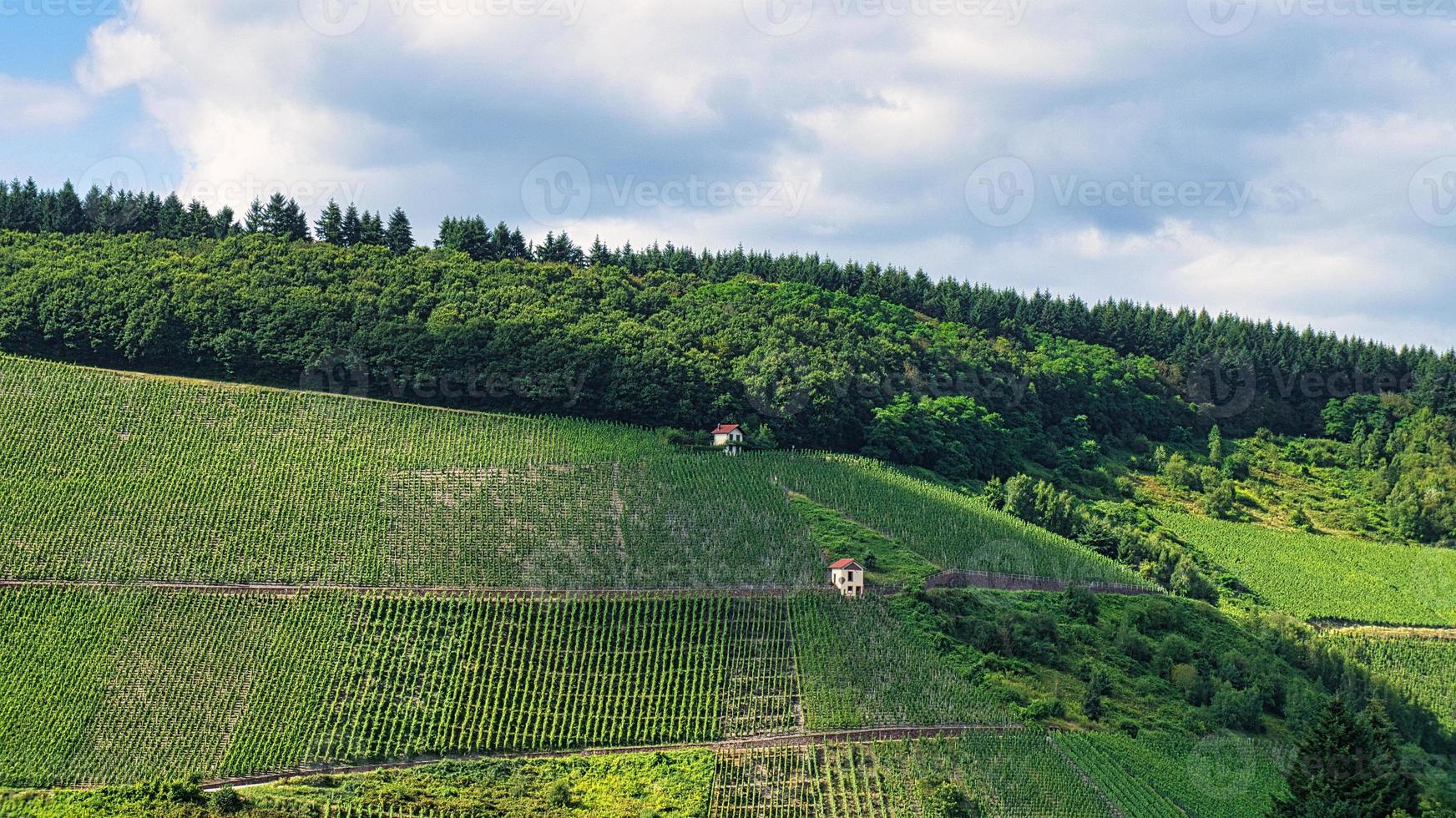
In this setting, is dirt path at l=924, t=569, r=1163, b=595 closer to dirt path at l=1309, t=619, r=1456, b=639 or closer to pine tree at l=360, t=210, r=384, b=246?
dirt path at l=1309, t=619, r=1456, b=639

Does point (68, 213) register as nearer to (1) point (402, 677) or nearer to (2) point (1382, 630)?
(1) point (402, 677)

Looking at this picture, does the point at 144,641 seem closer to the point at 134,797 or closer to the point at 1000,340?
the point at 134,797

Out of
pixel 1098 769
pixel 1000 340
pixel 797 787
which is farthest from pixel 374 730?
pixel 1000 340

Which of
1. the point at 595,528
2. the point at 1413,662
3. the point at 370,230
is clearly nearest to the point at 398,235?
the point at 370,230

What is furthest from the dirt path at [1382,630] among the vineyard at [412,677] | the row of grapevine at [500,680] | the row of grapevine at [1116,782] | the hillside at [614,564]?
the row of grapevine at [500,680]

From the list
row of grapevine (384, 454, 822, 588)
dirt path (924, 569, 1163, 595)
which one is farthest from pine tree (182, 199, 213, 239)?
dirt path (924, 569, 1163, 595)

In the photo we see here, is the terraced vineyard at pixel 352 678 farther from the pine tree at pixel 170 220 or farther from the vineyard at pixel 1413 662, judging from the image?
the pine tree at pixel 170 220
